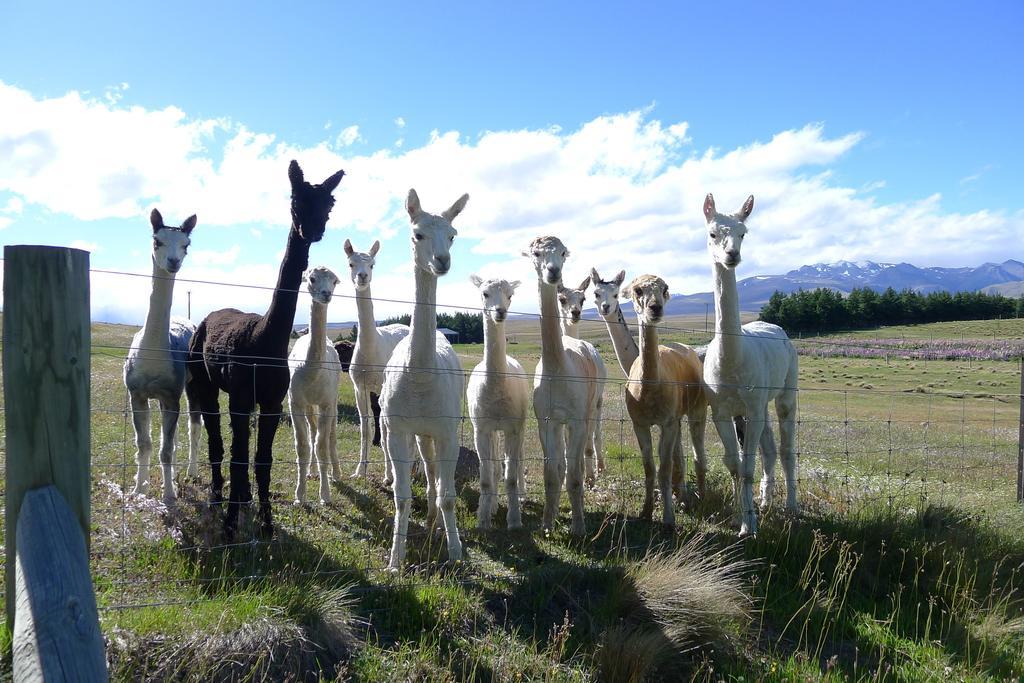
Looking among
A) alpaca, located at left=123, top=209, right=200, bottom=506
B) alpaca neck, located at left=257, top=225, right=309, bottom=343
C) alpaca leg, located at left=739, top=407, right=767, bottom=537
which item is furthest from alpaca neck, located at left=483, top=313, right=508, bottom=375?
alpaca, located at left=123, top=209, right=200, bottom=506

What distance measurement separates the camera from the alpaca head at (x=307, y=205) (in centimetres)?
588

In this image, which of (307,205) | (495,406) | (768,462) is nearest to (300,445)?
(495,406)

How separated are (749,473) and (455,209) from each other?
3.51 metres

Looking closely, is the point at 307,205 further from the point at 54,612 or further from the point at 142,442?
the point at 54,612

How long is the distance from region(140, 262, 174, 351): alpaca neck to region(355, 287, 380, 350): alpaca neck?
2017 mm

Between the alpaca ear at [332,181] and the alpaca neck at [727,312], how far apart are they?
11.6ft

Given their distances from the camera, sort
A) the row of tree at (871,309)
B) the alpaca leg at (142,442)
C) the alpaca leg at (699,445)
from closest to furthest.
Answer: the alpaca leg at (142,442) → the alpaca leg at (699,445) → the row of tree at (871,309)

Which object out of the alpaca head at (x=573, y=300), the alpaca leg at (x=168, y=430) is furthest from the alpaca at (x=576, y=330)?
the alpaca leg at (x=168, y=430)

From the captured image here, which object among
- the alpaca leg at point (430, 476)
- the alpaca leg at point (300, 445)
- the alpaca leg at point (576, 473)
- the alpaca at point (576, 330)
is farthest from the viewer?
the alpaca at point (576, 330)

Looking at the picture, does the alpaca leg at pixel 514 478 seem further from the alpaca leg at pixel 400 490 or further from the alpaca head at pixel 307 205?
the alpaca head at pixel 307 205

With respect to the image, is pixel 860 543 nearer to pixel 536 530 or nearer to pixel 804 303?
pixel 536 530

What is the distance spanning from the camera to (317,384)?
23.7 feet

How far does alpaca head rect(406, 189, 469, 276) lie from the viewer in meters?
5.08

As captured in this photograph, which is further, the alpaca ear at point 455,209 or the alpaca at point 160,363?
the alpaca at point 160,363
